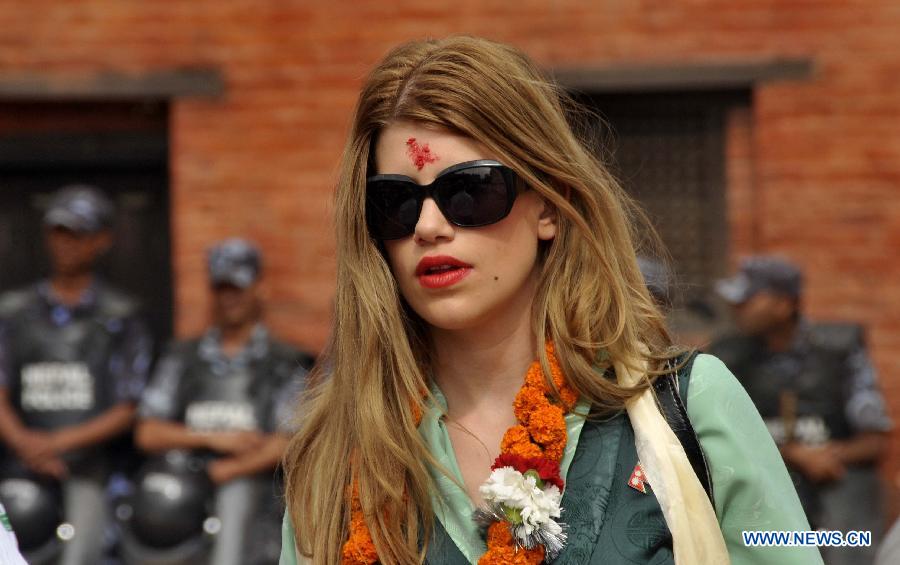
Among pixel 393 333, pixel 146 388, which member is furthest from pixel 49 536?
pixel 393 333

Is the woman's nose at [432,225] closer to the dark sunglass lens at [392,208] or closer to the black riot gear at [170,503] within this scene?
the dark sunglass lens at [392,208]

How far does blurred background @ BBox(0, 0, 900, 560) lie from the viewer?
691cm

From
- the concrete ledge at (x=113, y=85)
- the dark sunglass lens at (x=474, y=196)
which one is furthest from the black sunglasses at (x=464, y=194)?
the concrete ledge at (x=113, y=85)

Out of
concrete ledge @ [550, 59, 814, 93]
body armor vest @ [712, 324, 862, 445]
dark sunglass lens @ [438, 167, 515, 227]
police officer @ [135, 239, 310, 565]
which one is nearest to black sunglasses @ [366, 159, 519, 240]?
dark sunglass lens @ [438, 167, 515, 227]

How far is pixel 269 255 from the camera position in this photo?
7176 millimetres

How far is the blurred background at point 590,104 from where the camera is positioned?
Result: 691 centimetres

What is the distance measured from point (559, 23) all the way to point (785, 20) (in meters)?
1.21

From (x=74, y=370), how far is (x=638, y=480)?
191 inches

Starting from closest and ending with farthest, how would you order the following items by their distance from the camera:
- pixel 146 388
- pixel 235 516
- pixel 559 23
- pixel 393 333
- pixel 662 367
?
pixel 662 367 → pixel 393 333 → pixel 235 516 → pixel 146 388 → pixel 559 23

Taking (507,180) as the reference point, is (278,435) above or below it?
below

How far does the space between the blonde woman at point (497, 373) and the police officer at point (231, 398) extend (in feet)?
11.6

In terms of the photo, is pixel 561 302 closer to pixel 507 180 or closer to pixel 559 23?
pixel 507 180

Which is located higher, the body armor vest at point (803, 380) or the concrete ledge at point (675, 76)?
the concrete ledge at point (675, 76)

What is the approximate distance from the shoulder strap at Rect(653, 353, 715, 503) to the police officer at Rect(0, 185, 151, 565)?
4.62 metres
